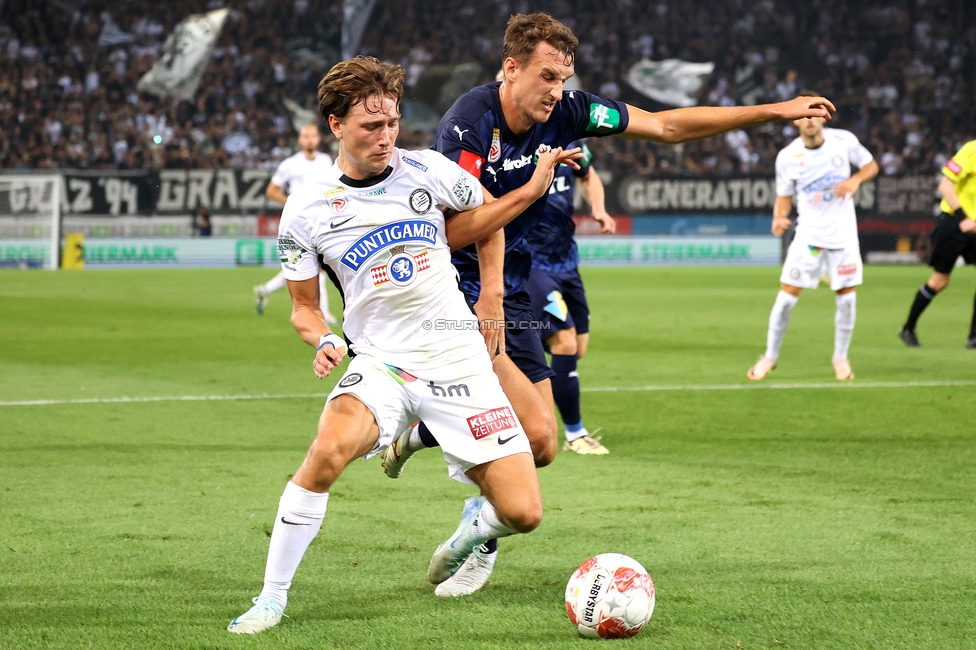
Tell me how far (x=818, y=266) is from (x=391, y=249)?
708 centimetres

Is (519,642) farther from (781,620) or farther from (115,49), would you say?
(115,49)

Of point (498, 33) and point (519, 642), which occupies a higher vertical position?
point (498, 33)

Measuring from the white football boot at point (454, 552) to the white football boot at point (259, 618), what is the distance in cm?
69

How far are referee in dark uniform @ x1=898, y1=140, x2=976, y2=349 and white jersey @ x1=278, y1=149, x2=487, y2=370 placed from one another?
8.84 metres

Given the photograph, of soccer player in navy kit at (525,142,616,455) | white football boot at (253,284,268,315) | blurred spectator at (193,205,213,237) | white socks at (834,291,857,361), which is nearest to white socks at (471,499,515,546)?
soccer player in navy kit at (525,142,616,455)

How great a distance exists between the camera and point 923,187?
27.6 metres

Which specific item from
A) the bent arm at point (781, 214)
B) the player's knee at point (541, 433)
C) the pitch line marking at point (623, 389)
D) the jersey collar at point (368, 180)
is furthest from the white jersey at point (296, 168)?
the jersey collar at point (368, 180)

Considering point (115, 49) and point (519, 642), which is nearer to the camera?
point (519, 642)

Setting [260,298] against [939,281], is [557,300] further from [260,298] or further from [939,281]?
[260,298]

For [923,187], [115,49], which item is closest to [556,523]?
[923,187]

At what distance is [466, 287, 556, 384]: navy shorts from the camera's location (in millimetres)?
4898

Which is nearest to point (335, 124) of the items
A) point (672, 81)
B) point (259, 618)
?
point (259, 618)

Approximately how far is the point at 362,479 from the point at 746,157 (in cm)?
2668

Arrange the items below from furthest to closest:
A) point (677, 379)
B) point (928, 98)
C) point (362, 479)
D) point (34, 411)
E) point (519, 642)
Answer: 1. point (928, 98)
2. point (677, 379)
3. point (34, 411)
4. point (362, 479)
5. point (519, 642)
